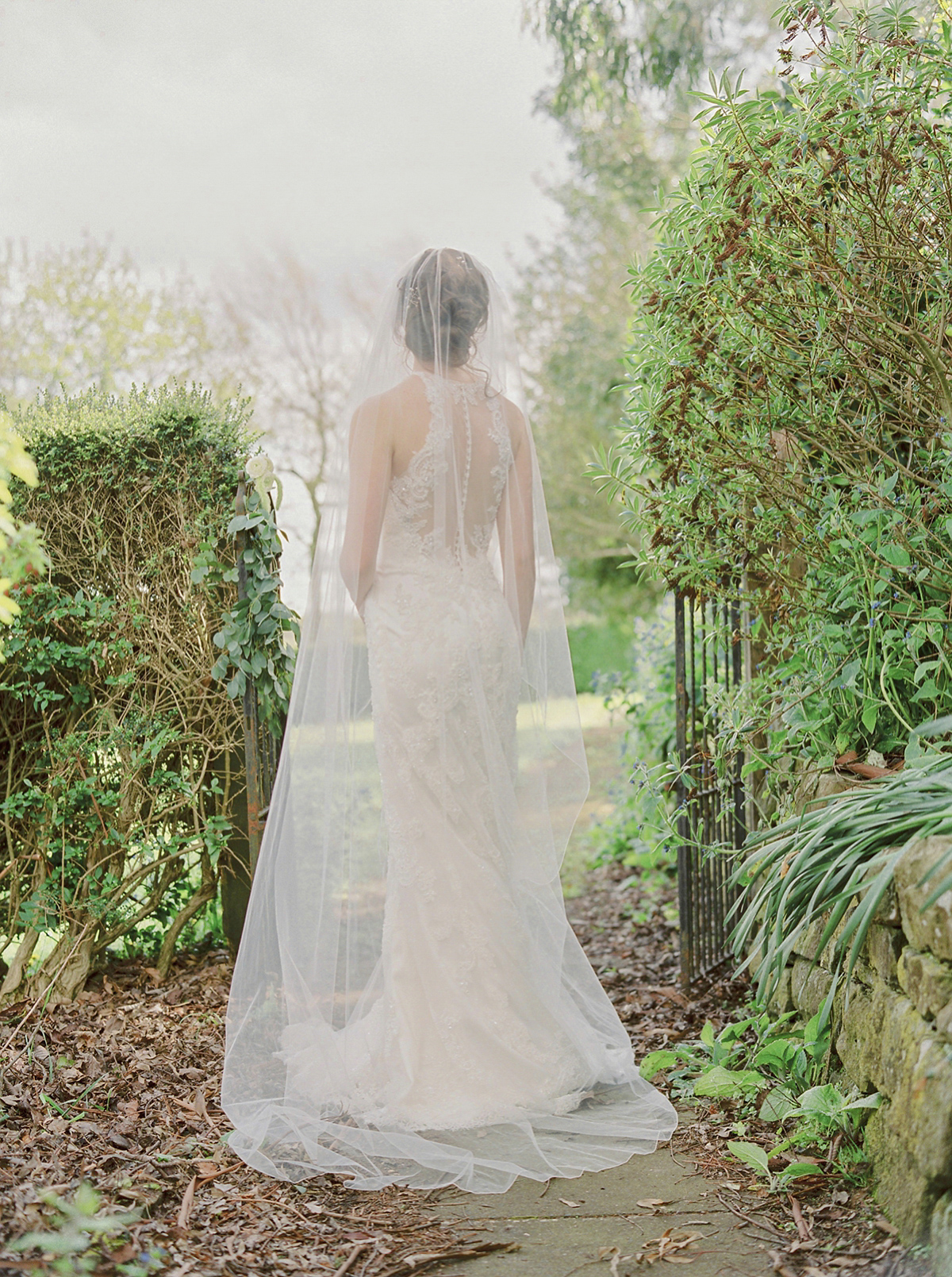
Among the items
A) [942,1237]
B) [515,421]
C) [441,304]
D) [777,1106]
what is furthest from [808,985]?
[441,304]

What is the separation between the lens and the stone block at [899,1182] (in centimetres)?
191

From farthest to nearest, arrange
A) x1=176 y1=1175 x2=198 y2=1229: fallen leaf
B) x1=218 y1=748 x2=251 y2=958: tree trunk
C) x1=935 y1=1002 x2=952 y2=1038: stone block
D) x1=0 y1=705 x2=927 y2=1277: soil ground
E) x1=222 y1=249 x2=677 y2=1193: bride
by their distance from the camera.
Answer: x1=218 y1=748 x2=251 y2=958: tree trunk → x1=222 y1=249 x2=677 y2=1193: bride → x1=176 y1=1175 x2=198 y2=1229: fallen leaf → x1=0 y1=705 x2=927 y2=1277: soil ground → x1=935 y1=1002 x2=952 y2=1038: stone block

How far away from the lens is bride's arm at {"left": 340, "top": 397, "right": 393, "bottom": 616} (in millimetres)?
2893

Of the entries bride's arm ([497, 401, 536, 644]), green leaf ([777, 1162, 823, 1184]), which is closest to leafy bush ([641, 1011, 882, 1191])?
green leaf ([777, 1162, 823, 1184])

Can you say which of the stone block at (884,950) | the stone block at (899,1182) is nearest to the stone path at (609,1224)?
the stone block at (899,1182)

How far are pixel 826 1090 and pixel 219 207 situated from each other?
1690 cm

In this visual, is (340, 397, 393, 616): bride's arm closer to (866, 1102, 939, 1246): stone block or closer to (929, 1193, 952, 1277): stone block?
(866, 1102, 939, 1246): stone block

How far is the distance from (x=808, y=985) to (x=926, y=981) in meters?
0.98

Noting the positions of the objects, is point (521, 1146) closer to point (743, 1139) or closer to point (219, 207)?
point (743, 1139)

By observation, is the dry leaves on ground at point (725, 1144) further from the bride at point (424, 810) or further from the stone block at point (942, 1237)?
the bride at point (424, 810)

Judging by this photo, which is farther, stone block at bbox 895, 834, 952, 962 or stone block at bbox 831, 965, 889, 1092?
stone block at bbox 831, 965, 889, 1092

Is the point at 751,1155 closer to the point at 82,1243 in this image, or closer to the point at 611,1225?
the point at 611,1225

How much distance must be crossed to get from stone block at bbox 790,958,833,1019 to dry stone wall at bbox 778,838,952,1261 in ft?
1.11

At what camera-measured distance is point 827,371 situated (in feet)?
9.82
